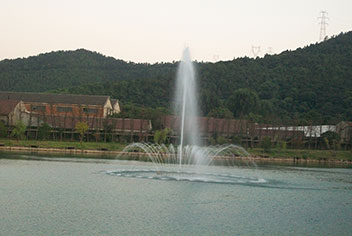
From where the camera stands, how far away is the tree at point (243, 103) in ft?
348

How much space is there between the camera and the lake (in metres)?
24.8

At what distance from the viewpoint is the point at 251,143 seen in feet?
256

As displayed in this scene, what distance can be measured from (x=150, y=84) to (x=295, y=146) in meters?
49.1

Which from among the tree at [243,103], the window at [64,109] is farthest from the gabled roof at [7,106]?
the tree at [243,103]

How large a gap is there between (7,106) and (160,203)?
195ft

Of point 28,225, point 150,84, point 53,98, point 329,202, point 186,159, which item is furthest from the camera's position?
point 150,84

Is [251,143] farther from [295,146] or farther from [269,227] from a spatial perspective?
[269,227]

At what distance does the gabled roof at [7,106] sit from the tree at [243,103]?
4091 centimetres

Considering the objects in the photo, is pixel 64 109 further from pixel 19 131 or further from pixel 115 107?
pixel 19 131

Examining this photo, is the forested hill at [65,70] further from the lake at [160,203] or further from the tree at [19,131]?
the lake at [160,203]

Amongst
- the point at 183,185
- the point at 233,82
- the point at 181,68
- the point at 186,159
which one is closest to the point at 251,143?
the point at 186,159

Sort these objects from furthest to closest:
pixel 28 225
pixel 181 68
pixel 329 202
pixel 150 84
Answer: pixel 150 84 < pixel 181 68 < pixel 329 202 < pixel 28 225

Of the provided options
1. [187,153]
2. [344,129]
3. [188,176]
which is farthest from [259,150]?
[188,176]

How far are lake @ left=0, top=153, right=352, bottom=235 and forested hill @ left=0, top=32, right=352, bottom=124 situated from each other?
50.9 metres
